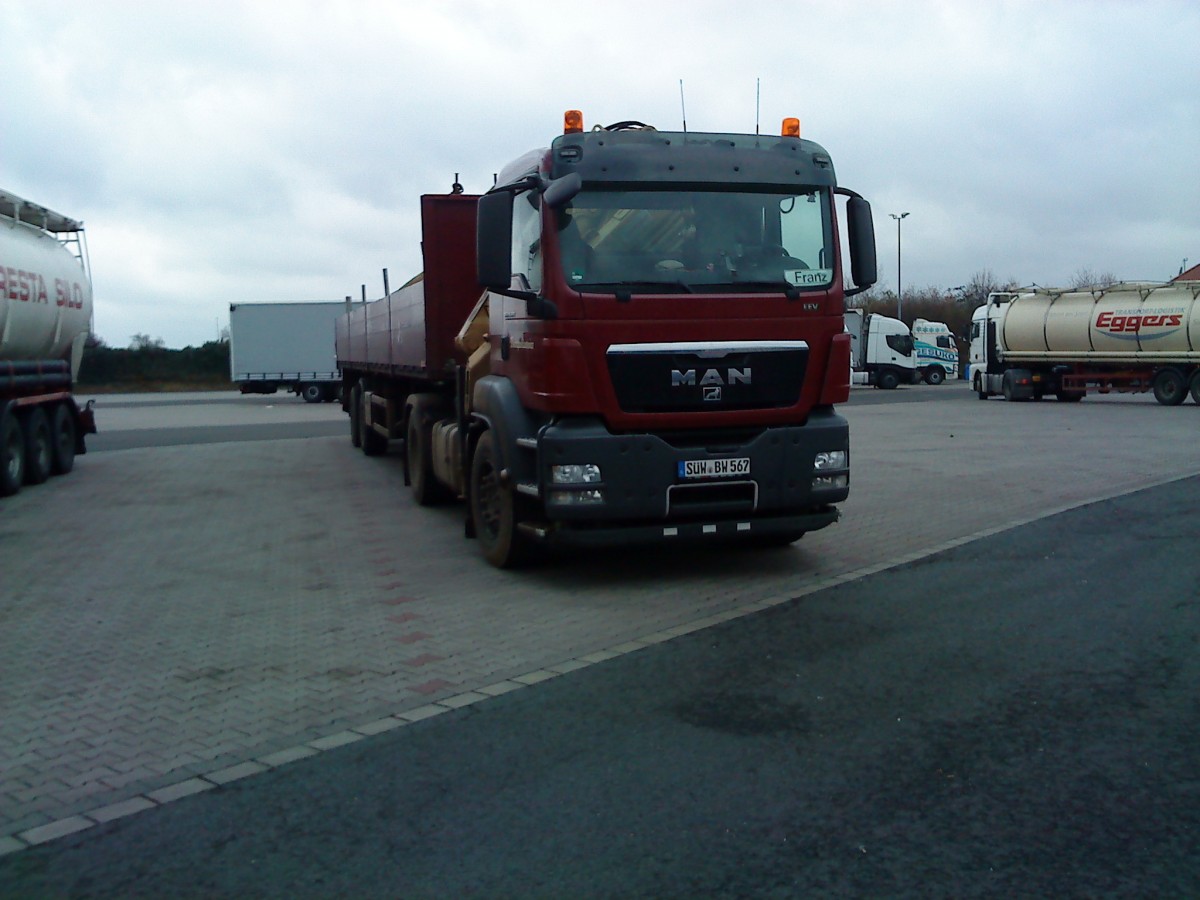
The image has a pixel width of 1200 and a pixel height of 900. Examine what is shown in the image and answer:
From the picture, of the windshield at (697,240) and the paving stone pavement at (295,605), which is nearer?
the paving stone pavement at (295,605)

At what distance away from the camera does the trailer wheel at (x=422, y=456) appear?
44.1ft

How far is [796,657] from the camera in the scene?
674 centimetres

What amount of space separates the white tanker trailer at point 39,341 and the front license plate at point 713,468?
10.1m

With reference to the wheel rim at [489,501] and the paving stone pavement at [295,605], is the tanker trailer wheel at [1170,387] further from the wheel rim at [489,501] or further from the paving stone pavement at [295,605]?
the wheel rim at [489,501]

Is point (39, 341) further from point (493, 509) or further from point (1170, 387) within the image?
point (1170, 387)

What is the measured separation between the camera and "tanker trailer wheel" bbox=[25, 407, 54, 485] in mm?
16480

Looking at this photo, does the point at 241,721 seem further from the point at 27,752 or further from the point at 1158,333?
the point at 1158,333

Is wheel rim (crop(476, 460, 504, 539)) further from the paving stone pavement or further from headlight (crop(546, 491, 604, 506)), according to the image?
headlight (crop(546, 491, 604, 506))

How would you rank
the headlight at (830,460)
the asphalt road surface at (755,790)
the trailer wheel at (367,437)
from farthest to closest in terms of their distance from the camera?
the trailer wheel at (367,437) < the headlight at (830,460) < the asphalt road surface at (755,790)

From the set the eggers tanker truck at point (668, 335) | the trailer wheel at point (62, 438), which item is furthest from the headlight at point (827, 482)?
the trailer wheel at point (62, 438)

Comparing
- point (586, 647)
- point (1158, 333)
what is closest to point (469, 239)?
point (586, 647)

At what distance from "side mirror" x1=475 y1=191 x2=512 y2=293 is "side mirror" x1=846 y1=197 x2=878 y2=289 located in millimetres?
2565

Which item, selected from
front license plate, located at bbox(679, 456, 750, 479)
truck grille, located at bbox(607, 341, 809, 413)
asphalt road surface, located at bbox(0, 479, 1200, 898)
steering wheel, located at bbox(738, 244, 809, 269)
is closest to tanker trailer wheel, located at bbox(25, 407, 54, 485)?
truck grille, located at bbox(607, 341, 809, 413)

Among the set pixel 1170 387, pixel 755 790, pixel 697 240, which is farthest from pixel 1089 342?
pixel 755 790
